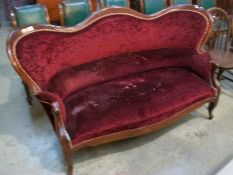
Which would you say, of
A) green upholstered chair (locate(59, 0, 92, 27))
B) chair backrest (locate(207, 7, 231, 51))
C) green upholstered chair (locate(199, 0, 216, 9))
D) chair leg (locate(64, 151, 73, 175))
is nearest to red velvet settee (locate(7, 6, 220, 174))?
chair leg (locate(64, 151, 73, 175))

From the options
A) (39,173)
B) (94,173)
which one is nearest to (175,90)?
(94,173)

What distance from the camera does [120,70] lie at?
2.26 meters

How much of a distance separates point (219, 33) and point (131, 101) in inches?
66.5

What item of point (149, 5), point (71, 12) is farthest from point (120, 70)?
point (149, 5)

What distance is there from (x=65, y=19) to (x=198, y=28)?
1208 millimetres

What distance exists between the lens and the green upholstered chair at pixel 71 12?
8.21 ft

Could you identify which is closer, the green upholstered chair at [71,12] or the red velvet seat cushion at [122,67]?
the red velvet seat cushion at [122,67]

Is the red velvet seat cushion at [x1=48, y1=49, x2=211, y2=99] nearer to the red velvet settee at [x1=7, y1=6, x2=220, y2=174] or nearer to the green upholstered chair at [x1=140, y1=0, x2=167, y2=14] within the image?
the red velvet settee at [x1=7, y1=6, x2=220, y2=174]

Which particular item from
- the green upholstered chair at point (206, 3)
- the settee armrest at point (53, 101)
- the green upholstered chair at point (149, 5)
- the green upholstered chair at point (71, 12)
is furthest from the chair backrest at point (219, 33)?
the settee armrest at point (53, 101)

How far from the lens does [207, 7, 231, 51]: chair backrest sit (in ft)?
9.66

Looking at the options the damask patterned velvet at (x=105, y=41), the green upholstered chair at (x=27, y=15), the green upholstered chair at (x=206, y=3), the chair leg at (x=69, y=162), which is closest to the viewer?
the chair leg at (x=69, y=162)

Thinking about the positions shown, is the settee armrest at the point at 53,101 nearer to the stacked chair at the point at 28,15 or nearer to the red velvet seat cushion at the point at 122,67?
the red velvet seat cushion at the point at 122,67

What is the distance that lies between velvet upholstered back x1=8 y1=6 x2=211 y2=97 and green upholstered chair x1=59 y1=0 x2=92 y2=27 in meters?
0.47

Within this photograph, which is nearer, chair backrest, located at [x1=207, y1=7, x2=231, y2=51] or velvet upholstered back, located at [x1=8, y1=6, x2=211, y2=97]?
velvet upholstered back, located at [x1=8, y1=6, x2=211, y2=97]
